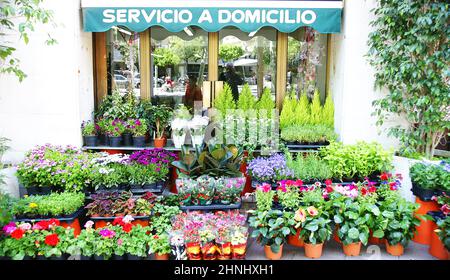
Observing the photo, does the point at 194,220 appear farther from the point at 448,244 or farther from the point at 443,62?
the point at 443,62

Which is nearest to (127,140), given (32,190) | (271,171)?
(32,190)

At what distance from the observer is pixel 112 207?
5.53 metres


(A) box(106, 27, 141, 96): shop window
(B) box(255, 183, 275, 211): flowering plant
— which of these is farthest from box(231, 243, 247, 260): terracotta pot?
(A) box(106, 27, 141, 96): shop window

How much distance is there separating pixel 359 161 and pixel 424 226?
1221 millimetres

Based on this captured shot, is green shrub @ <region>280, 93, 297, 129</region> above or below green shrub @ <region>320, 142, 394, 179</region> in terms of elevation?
above

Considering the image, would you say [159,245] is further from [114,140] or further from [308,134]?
[308,134]

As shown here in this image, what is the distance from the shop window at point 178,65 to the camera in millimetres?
7824

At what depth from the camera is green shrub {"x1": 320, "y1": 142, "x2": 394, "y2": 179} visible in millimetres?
6191

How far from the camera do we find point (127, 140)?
7172 mm

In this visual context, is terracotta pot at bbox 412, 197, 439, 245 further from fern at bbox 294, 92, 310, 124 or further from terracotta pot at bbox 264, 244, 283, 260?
fern at bbox 294, 92, 310, 124

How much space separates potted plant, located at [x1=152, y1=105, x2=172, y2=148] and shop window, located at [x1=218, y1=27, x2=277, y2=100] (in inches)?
48.8

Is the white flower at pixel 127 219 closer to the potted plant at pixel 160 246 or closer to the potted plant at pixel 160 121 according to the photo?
the potted plant at pixel 160 246

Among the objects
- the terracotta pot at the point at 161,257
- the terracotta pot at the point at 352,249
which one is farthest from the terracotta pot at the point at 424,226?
the terracotta pot at the point at 161,257
